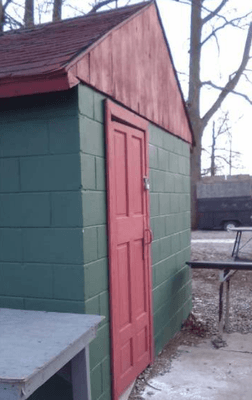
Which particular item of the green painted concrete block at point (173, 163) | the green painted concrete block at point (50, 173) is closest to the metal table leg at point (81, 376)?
the green painted concrete block at point (50, 173)

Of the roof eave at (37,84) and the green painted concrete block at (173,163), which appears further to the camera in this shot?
the green painted concrete block at (173,163)

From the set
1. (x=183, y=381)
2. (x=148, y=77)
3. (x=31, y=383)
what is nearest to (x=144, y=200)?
(x=148, y=77)

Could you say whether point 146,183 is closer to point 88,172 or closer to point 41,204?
point 88,172

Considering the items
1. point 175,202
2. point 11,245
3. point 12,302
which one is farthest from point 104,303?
point 175,202

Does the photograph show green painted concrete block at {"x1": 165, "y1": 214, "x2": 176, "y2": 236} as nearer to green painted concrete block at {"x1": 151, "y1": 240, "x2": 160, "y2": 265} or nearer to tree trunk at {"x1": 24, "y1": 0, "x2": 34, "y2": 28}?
green painted concrete block at {"x1": 151, "y1": 240, "x2": 160, "y2": 265}

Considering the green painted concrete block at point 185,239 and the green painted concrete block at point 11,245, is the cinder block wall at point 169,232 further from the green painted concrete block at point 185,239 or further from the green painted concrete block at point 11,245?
the green painted concrete block at point 11,245

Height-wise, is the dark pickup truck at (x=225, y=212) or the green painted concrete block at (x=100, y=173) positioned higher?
the green painted concrete block at (x=100, y=173)

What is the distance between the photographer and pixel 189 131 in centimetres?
678

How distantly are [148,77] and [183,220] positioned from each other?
2.20 m

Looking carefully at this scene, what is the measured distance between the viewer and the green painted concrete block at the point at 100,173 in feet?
11.6

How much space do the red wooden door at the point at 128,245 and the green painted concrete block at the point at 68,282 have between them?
1.59 ft

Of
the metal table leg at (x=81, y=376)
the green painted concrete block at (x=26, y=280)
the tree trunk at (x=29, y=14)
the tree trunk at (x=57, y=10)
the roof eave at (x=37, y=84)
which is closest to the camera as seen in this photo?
the metal table leg at (x=81, y=376)

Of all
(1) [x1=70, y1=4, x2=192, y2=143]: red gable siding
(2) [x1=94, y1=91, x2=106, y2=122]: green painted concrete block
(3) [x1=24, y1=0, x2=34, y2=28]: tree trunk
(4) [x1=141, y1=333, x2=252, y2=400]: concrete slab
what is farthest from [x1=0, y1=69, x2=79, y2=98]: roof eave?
(3) [x1=24, y1=0, x2=34, y2=28]: tree trunk

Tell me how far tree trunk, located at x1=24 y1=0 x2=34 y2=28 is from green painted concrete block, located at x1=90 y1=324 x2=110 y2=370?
8783mm
